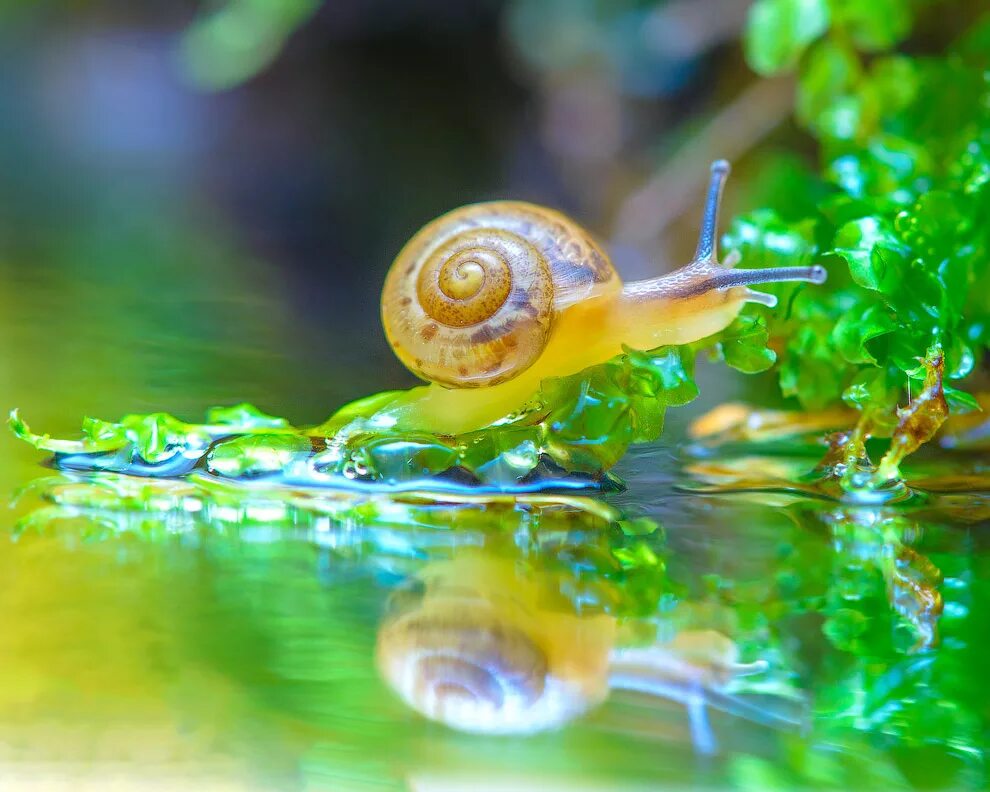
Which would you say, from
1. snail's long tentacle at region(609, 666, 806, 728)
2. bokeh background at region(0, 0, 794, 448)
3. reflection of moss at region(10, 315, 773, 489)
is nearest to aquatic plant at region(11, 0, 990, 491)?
reflection of moss at region(10, 315, 773, 489)

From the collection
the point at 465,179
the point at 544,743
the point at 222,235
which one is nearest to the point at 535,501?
the point at 544,743

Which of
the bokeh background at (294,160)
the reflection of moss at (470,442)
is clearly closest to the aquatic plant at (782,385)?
the reflection of moss at (470,442)

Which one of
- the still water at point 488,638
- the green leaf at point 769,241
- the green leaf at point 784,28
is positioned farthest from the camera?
the green leaf at point 784,28

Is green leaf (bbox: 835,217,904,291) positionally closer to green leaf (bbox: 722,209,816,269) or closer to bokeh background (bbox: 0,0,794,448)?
green leaf (bbox: 722,209,816,269)

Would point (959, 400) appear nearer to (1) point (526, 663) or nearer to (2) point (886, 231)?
(2) point (886, 231)

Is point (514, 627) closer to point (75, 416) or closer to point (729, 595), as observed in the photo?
point (729, 595)

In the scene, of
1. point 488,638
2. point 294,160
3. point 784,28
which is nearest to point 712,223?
point 784,28

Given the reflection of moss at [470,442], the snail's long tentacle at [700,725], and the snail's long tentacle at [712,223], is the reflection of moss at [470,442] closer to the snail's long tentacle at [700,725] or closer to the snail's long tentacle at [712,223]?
the snail's long tentacle at [712,223]
